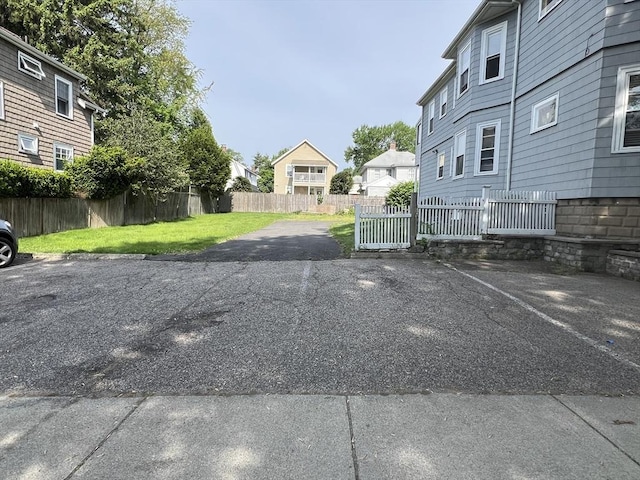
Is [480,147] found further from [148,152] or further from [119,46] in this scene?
[119,46]

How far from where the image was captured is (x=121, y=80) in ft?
92.6

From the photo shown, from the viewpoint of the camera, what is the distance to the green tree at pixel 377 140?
76.4m

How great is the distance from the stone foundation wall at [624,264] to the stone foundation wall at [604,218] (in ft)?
1.49

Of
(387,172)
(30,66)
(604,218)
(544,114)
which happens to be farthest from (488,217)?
(387,172)

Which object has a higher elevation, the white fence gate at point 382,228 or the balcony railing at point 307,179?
the balcony railing at point 307,179

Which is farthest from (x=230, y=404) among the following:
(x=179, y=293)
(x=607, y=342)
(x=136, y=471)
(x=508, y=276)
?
(x=508, y=276)

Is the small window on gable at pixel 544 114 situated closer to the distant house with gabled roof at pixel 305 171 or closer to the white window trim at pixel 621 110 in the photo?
the white window trim at pixel 621 110

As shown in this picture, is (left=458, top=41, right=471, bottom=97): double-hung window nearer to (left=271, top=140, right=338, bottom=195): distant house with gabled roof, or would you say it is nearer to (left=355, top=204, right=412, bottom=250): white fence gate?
(left=355, top=204, right=412, bottom=250): white fence gate

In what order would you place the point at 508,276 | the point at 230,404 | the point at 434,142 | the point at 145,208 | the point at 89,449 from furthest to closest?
the point at 145,208 < the point at 434,142 < the point at 508,276 < the point at 230,404 < the point at 89,449

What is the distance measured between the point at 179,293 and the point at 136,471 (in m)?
4.11

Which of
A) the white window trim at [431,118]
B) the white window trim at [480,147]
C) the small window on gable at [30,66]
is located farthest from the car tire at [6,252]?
the white window trim at [431,118]

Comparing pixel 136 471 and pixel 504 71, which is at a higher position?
pixel 504 71

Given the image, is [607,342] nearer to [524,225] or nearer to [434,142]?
[524,225]

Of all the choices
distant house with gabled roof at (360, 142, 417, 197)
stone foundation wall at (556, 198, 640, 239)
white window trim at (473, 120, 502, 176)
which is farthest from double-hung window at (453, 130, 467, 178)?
distant house with gabled roof at (360, 142, 417, 197)
